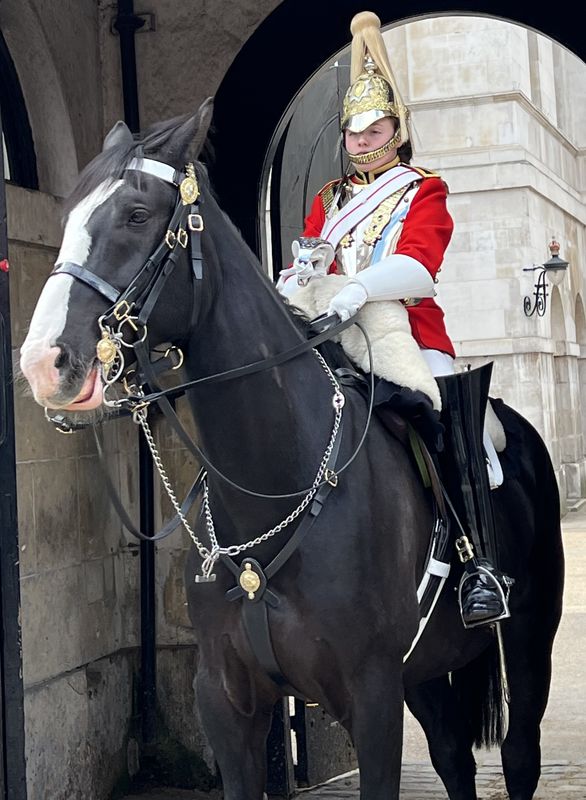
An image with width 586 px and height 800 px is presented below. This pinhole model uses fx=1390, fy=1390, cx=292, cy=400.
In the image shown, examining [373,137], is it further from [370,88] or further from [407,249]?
[407,249]

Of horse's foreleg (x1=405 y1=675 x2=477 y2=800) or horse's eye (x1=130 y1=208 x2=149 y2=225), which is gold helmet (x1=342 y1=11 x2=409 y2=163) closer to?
horse's eye (x1=130 y1=208 x2=149 y2=225)

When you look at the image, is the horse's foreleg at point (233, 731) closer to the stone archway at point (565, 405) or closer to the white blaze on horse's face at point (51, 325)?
the white blaze on horse's face at point (51, 325)

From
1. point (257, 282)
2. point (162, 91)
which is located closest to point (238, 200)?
point (162, 91)

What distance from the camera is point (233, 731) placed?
377 centimetres

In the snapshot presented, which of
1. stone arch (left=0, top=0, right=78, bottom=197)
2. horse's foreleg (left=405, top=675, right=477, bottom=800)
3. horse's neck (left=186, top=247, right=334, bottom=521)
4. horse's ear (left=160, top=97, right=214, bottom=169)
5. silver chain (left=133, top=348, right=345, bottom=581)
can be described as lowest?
horse's foreleg (left=405, top=675, right=477, bottom=800)

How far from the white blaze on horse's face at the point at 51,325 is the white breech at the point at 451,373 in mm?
1589

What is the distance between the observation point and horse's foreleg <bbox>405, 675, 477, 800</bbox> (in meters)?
5.11

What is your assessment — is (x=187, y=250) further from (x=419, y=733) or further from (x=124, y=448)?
(x=419, y=733)

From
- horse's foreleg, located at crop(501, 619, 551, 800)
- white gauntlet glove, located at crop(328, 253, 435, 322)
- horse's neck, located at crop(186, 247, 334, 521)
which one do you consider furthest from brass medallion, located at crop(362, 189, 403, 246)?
horse's foreleg, located at crop(501, 619, 551, 800)

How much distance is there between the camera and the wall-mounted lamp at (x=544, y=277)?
1922cm

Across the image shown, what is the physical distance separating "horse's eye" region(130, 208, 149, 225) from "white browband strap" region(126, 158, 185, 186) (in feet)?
0.41

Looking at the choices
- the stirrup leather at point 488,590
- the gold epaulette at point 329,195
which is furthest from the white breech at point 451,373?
the gold epaulette at point 329,195

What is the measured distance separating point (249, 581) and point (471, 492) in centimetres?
99

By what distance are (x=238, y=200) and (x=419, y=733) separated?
3.06 m
